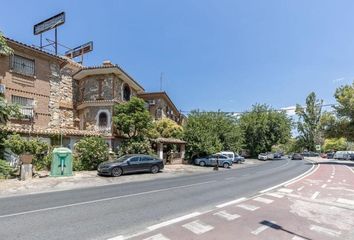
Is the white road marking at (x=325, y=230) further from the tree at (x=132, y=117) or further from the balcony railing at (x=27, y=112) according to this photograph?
the balcony railing at (x=27, y=112)

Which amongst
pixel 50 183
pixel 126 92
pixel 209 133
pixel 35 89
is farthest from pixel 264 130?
pixel 50 183

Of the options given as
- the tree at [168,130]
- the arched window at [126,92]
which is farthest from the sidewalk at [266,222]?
the tree at [168,130]

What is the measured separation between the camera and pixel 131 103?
2877 cm

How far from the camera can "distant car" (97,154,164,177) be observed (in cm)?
2177

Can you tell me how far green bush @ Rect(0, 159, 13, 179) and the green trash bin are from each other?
2.44m

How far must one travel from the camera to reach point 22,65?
82.2ft

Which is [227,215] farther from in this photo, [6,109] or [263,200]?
[6,109]

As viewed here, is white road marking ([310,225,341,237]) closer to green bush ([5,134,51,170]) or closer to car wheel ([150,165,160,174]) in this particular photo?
car wheel ([150,165,160,174])

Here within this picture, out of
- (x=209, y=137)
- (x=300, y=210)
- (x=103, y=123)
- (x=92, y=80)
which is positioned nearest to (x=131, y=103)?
(x=103, y=123)

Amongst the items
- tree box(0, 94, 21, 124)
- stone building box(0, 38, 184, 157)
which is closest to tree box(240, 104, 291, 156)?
stone building box(0, 38, 184, 157)

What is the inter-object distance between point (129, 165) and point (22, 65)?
11952mm

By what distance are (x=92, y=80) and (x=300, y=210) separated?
26314 mm

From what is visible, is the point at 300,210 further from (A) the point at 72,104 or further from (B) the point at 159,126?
(B) the point at 159,126

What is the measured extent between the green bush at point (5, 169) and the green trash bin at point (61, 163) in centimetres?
244
